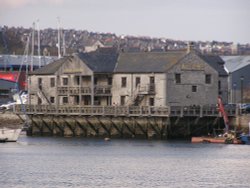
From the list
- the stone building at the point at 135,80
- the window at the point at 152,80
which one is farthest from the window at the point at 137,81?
the window at the point at 152,80

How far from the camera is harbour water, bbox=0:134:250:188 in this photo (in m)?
70.6

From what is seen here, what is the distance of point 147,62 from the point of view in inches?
4525

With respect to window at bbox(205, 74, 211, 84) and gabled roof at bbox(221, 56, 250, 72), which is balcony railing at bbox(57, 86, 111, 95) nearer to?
window at bbox(205, 74, 211, 84)

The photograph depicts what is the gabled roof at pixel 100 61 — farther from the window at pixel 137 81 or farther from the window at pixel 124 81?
the window at pixel 137 81

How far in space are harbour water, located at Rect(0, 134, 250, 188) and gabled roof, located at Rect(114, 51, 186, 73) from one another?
9699 millimetres

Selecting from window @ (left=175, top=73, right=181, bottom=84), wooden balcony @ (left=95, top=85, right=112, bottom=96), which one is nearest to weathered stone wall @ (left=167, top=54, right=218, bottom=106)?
window @ (left=175, top=73, right=181, bottom=84)

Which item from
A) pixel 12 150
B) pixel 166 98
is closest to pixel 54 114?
pixel 166 98

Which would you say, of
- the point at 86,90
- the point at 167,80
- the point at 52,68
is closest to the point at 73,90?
the point at 86,90

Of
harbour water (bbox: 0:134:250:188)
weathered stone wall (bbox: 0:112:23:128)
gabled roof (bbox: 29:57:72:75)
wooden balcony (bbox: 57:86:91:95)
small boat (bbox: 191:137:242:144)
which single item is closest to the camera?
harbour water (bbox: 0:134:250:188)

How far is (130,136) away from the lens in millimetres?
109438

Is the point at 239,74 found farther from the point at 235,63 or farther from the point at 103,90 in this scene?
the point at 103,90

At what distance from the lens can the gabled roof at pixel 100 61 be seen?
117m

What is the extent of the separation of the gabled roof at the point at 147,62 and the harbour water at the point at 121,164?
9.70 meters

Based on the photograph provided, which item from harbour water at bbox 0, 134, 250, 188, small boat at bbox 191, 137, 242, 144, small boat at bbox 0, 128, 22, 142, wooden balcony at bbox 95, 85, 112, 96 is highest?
wooden balcony at bbox 95, 85, 112, 96
